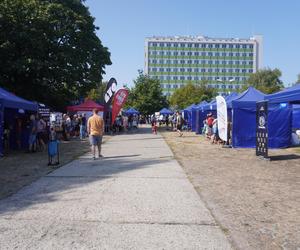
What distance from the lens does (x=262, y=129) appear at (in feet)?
58.8

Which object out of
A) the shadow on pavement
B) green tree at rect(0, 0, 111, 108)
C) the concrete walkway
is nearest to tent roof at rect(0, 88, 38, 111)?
the shadow on pavement

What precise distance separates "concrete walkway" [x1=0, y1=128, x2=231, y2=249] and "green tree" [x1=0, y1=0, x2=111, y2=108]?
79.8ft

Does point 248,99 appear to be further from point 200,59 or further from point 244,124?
point 200,59

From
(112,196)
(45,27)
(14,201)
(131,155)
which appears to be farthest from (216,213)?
(45,27)

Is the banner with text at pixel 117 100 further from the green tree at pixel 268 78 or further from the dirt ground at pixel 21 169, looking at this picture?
the green tree at pixel 268 78

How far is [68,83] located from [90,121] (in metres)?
22.8

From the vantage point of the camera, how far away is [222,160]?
56.4 ft

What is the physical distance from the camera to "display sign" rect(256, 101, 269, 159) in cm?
1742

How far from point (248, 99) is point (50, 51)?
61.6 ft

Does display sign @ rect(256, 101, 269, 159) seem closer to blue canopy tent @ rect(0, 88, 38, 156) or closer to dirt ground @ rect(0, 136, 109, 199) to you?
dirt ground @ rect(0, 136, 109, 199)

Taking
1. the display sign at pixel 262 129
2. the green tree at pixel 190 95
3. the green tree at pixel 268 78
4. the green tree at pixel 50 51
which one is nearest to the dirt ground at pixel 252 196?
the display sign at pixel 262 129

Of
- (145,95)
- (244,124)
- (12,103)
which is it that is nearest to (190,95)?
(145,95)

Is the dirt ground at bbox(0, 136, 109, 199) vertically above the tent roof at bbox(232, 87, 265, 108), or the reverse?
the tent roof at bbox(232, 87, 265, 108)

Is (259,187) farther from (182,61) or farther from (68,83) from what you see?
(182,61)
